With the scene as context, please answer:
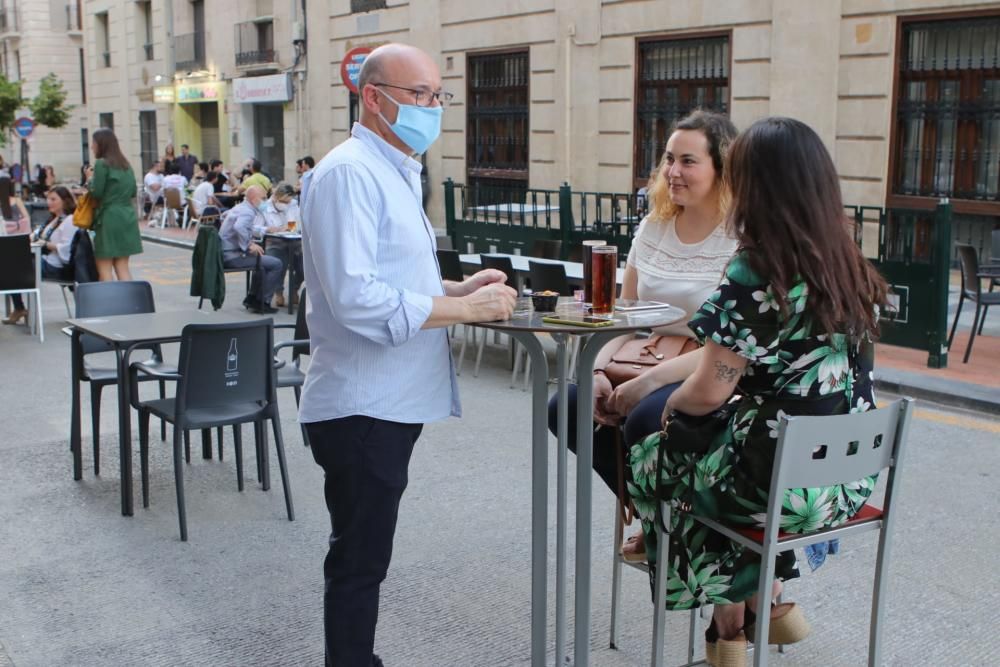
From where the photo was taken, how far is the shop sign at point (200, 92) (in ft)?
94.7

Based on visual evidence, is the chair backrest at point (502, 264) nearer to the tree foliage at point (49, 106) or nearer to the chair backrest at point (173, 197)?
the chair backrest at point (173, 197)

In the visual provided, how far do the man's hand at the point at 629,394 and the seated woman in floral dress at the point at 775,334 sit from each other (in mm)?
239

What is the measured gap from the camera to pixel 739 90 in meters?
14.6

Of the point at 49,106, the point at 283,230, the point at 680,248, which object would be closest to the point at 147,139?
the point at 49,106

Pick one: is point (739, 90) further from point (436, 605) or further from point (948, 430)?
point (436, 605)

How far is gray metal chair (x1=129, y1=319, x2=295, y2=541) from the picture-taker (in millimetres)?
4875

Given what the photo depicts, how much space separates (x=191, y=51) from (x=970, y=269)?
26.2 metres

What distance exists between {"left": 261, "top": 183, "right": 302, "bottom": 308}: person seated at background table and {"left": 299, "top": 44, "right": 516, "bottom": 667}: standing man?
8.94 m

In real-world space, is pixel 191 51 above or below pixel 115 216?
above

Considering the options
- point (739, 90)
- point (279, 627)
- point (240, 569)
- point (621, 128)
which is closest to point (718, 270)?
point (279, 627)

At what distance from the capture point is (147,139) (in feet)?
112

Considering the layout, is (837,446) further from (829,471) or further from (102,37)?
(102,37)

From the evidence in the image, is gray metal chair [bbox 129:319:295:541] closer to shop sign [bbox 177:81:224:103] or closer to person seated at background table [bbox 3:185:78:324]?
person seated at background table [bbox 3:185:78:324]

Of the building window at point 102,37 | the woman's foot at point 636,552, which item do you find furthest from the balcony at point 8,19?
the woman's foot at point 636,552
